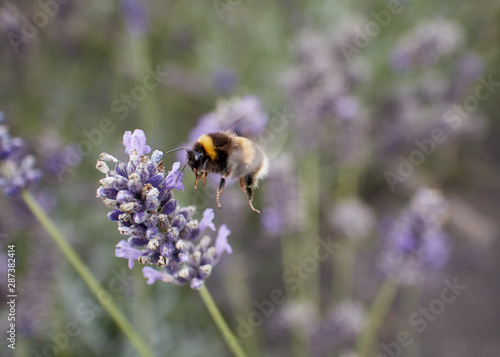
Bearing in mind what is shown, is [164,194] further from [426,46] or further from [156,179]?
[426,46]

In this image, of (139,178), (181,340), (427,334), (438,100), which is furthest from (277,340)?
(139,178)

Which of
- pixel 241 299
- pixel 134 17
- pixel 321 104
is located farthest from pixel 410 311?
pixel 134 17

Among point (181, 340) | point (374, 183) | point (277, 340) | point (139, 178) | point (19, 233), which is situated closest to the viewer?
point (139, 178)

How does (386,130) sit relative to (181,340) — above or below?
above

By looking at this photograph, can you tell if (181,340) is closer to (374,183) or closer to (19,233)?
(19,233)

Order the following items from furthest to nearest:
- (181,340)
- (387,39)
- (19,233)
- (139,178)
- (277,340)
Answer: (387,39)
(277,340)
(19,233)
(181,340)
(139,178)

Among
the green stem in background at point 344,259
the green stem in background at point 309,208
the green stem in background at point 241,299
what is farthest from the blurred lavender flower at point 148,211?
the green stem in background at point 344,259

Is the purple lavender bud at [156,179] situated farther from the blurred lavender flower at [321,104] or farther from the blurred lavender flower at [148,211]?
the blurred lavender flower at [321,104]
